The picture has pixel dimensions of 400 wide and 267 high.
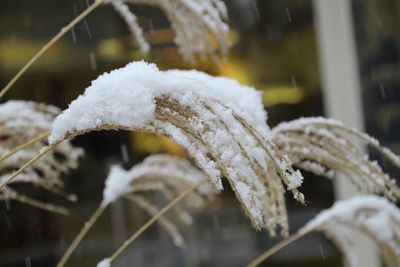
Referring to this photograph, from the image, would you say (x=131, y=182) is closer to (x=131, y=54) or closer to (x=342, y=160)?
(x=342, y=160)

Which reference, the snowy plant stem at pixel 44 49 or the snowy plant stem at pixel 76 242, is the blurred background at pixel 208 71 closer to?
the snowy plant stem at pixel 76 242

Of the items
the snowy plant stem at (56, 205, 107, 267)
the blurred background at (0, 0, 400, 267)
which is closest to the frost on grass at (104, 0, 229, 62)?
the snowy plant stem at (56, 205, 107, 267)

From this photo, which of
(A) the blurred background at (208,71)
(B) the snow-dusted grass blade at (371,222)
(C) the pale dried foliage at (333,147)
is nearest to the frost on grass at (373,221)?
(B) the snow-dusted grass blade at (371,222)

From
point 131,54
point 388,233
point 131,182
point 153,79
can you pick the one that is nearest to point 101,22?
point 131,54

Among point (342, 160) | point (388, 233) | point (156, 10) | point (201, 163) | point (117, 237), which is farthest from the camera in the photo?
point (117, 237)

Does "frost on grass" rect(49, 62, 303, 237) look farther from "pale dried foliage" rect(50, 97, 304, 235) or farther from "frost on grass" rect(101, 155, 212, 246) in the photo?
"frost on grass" rect(101, 155, 212, 246)

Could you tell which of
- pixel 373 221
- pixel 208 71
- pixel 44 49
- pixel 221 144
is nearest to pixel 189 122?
pixel 221 144
